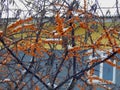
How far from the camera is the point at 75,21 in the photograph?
2742mm

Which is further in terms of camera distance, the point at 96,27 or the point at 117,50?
the point at 96,27

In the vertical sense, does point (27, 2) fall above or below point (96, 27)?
above

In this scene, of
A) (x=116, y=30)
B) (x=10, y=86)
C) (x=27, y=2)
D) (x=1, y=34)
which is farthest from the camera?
(x=10, y=86)

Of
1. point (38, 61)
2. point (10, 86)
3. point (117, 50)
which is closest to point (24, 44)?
point (38, 61)

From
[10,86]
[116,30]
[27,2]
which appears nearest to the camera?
Result: [116,30]

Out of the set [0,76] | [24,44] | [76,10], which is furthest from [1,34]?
[0,76]

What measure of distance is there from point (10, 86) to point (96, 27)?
82 cm

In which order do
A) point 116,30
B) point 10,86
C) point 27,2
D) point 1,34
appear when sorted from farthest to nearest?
point 10,86, point 27,2, point 116,30, point 1,34

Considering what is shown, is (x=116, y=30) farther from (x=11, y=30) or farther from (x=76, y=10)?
(x=11, y=30)

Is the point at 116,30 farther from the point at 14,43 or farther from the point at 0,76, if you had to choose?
the point at 0,76

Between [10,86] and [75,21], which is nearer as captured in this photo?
[75,21]

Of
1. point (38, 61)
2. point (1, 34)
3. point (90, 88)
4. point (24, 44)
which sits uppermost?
point (1, 34)

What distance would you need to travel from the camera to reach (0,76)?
326 centimetres

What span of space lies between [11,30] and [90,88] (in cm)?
110
